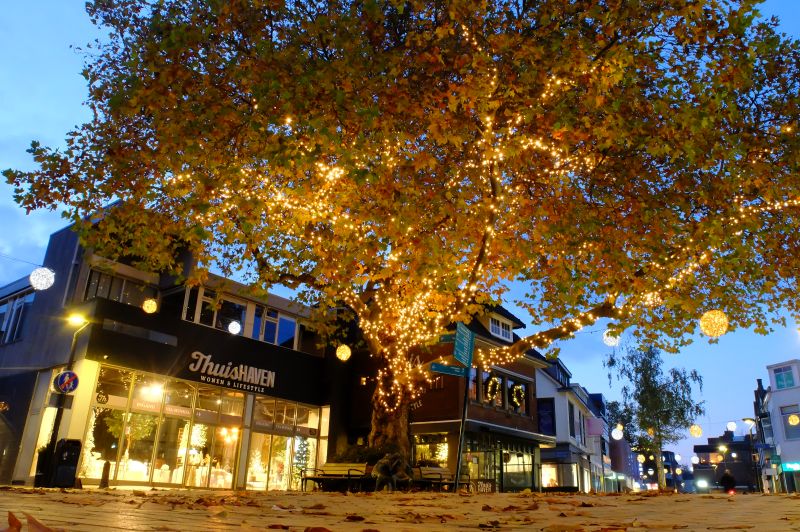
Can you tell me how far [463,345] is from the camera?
338 inches

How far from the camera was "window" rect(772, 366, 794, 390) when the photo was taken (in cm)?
4888

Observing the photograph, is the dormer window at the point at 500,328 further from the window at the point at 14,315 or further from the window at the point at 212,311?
the window at the point at 14,315

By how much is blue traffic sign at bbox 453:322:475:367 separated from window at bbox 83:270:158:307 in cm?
1654

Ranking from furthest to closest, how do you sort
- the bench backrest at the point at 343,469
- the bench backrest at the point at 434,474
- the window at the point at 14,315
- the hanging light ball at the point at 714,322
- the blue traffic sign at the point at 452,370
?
1. the window at the point at 14,315
2. the hanging light ball at the point at 714,322
3. the bench backrest at the point at 434,474
4. the bench backrest at the point at 343,469
5. the blue traffic sign at the point at 452,370

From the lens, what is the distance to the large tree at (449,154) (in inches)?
385

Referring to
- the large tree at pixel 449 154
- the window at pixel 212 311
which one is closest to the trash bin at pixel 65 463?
the large tree at pixel 449 154

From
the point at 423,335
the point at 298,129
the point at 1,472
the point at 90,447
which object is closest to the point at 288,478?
the point at 90,447

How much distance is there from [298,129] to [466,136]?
12.9ft

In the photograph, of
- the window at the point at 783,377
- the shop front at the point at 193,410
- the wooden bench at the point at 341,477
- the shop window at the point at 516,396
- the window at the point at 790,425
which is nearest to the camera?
the wooden bench at the point at 341,477

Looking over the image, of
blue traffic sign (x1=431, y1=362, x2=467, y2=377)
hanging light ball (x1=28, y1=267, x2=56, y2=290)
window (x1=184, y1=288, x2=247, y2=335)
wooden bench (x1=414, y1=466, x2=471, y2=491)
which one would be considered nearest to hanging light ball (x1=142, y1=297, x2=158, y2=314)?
window (x1=184, y1=288, x2=247, y2=335)

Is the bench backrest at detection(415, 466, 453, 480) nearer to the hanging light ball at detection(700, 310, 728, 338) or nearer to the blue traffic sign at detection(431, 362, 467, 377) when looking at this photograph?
the blue traffic sign at detection(431, 362, 467, 377)

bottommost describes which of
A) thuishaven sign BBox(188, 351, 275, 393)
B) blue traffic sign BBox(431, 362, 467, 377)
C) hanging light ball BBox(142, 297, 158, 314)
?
blue traffic sign BBox(431, 362, 467, 377)

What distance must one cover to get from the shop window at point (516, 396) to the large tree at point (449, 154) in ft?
45.9

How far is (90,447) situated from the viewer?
761 inches
